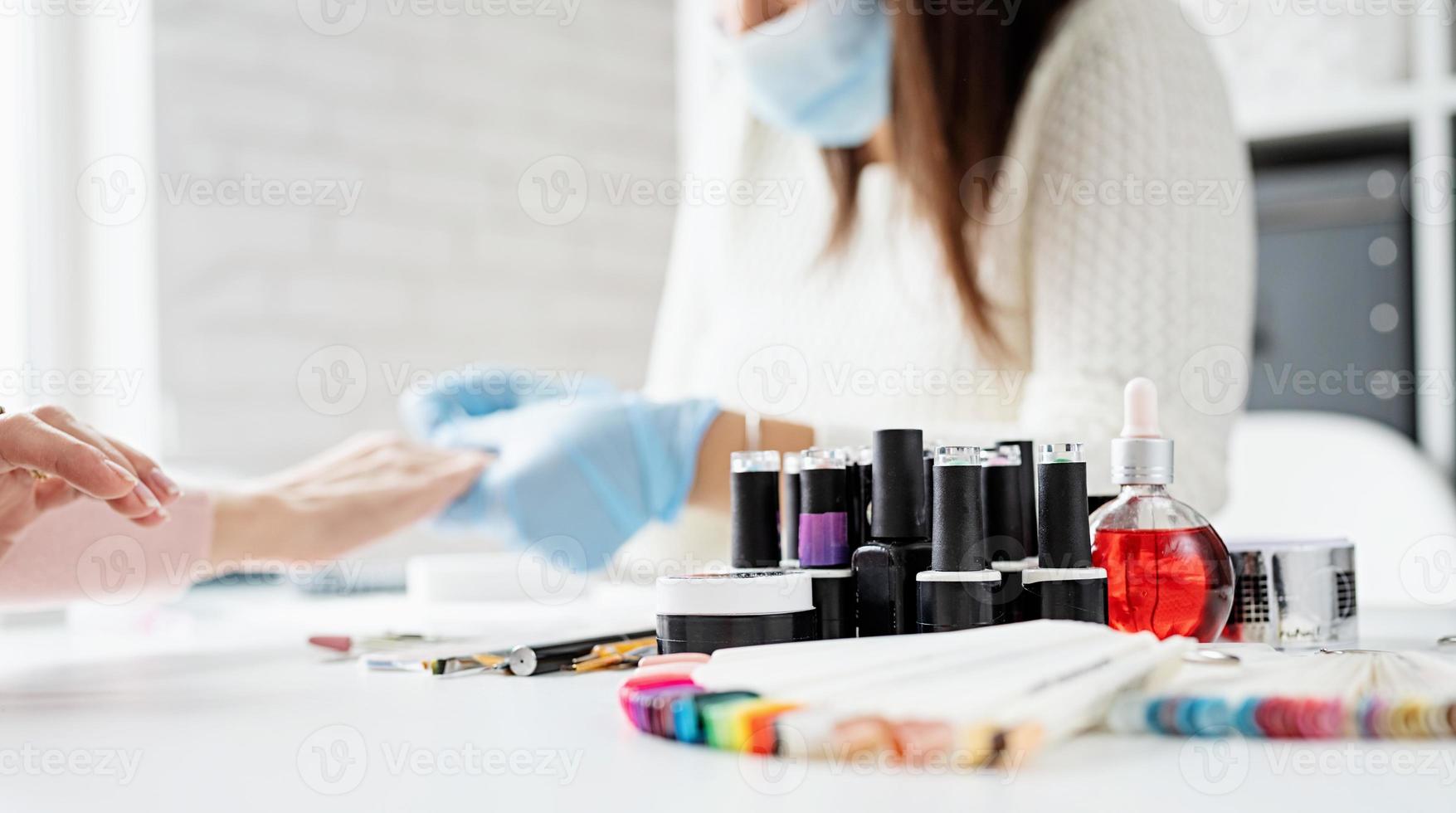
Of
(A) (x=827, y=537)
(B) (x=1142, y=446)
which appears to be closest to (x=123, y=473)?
(A) (x=827, y=537)

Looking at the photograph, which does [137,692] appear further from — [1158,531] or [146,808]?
[1158,531]

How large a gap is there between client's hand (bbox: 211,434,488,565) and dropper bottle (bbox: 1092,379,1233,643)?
0.54 m

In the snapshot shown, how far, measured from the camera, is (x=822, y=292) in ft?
4.75

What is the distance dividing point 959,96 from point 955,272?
174 mm

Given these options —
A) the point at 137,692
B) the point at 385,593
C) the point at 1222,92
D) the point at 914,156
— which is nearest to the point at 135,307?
the point at 385,593

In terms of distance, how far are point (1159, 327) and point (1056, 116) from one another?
23 cm

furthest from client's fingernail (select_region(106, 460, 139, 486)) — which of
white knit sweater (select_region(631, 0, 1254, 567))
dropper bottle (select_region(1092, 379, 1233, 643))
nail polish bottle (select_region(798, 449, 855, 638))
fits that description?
white knit sweater (select_region(631, 0, 1254, 567))

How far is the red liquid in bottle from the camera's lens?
0.51m

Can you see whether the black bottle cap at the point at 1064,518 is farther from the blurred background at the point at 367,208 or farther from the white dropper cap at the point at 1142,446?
the blurred background at the point at 367,208

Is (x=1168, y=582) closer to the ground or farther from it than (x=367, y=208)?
closer to the ground

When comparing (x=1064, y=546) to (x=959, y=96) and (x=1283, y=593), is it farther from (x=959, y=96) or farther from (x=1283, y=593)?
(x=959, y=96)

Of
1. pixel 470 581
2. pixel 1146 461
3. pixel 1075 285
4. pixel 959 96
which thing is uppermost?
pixel 959 96

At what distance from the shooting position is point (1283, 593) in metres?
0.56

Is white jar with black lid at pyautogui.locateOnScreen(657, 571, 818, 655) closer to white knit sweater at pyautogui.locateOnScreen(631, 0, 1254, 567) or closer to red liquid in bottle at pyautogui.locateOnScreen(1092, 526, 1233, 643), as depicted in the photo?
red liquid in bottle at pyautogui.locateOnScreen(1092, 526, 1233, 643)
